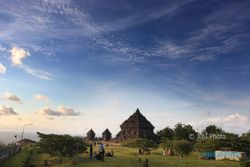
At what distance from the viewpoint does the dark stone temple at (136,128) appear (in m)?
112

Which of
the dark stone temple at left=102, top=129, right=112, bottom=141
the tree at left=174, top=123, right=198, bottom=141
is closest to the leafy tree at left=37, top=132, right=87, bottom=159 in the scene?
the tree at left=174, top=123, right=198, bottom=141

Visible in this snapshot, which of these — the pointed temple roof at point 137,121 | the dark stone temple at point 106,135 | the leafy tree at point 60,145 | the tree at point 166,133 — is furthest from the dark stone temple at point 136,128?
the leafy tree at point 60,145

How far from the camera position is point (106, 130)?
120 m

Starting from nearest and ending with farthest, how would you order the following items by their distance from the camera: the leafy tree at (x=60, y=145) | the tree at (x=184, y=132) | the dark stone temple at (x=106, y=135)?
the leafy tree at (x=60, y=145) < the tree at (x=184, y=132) < the dark stone temple at (x=106, y=135)

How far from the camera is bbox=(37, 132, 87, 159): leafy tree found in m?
54.5

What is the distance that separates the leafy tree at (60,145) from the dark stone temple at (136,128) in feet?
189

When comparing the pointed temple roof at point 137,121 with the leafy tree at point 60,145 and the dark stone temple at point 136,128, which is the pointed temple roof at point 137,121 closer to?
the dark stone temple at point 136,128

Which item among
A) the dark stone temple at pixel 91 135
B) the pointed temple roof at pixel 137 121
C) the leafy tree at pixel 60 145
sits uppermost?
the pointed temple roof at pixel 137 121

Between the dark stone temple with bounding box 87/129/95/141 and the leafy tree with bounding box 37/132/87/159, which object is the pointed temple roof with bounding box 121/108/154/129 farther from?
the leafy tree with bounding box 37/132/87/159

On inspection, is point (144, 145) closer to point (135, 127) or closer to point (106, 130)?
point (135, 127)

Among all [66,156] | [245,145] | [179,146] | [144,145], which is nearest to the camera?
[179,146]

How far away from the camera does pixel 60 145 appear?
54438 millimetres

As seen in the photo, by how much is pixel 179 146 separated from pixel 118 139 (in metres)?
64.6

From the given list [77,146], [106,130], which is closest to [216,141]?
[77,146]
